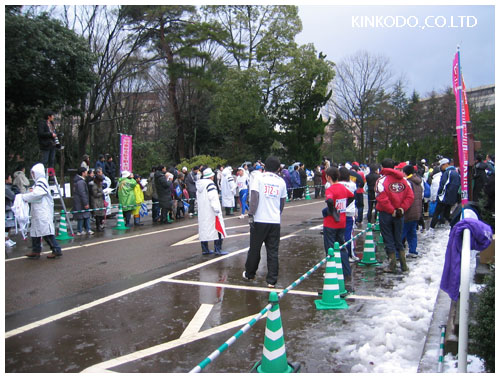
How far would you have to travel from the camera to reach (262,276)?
7688 millimetres

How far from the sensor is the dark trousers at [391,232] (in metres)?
7.84

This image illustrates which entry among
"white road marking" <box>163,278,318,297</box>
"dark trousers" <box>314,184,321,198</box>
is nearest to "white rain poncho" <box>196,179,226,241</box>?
"white road marking" <box>163,278,318,297</box>

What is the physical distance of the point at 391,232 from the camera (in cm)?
788

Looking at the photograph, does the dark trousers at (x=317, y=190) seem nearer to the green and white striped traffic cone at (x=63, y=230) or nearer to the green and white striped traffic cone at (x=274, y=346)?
the green and white striped traffic cone at (x=63, y=230)

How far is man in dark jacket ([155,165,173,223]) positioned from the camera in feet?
47.0

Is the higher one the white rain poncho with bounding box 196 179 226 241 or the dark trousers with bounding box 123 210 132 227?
the white rain poncho with bounding box 196 179 226 241

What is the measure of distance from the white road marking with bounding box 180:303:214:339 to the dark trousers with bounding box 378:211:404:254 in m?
3.46

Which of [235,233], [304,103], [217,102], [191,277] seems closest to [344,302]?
[191,277]

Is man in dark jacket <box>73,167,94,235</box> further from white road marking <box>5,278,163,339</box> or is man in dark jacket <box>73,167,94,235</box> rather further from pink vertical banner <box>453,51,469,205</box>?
pink vertical banner <box>453,51,469,205</box>

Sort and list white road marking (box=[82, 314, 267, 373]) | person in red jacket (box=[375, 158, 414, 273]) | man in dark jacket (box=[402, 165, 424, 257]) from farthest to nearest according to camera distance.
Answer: man in dark jacket (box=[402, 165, 424, 257]) < person in red jacket (box=[375, 158, 414, 273]) < white road marking (box=[82, 314, 267, 373])

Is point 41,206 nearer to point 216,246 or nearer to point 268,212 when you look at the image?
point 216,246

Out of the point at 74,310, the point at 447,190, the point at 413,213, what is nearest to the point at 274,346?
the point at 74,310

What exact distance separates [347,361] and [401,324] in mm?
1283

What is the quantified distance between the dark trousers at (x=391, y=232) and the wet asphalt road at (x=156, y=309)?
574mm
